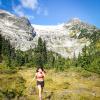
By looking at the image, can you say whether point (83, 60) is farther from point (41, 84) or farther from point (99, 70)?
point (41, 84)

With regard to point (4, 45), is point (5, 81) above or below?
below

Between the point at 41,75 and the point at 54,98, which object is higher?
the point at 41,75

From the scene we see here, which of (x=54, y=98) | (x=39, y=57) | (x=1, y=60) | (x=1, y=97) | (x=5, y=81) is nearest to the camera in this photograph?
(x=1, y=97)

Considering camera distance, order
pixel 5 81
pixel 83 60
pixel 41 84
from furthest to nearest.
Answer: pixel 83 60
pixel 5 81
pixel 41 84

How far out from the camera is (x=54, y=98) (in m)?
31.7

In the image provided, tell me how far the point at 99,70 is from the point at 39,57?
62725mm

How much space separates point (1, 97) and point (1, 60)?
118 m

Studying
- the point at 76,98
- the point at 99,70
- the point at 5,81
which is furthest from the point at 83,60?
the point at 76,98

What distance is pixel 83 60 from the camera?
124 meters

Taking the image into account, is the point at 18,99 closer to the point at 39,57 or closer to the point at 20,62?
the point at 20,62

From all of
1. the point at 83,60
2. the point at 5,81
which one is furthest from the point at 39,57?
the point at 5,81

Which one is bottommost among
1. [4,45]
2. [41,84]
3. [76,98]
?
[76,98]

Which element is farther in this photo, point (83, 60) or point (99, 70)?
point (83, 60)

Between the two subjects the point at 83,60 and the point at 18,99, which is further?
the point at 83,60
